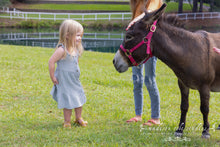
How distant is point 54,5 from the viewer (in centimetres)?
4375

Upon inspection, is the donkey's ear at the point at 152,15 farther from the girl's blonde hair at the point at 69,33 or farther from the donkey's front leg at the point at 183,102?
the girl's blonde hair at the point at 69,33

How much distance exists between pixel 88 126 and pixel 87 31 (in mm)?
26802

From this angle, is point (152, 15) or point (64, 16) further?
point (64, 16)

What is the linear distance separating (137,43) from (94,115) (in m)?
2.07

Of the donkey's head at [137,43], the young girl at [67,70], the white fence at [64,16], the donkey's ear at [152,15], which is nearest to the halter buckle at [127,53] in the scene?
the donkey's head at [137,43]

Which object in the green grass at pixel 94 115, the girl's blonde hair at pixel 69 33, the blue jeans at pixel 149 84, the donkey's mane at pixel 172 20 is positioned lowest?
the green grass at pixel 94 115

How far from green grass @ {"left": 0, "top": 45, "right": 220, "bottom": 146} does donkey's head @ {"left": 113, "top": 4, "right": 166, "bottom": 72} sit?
1.18m

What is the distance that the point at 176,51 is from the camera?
367 centimetres

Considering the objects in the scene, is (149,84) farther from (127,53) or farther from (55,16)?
(55,16)

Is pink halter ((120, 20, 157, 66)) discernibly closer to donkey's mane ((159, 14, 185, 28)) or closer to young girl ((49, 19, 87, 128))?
donkey's mane ((159, 14, 185, 28))

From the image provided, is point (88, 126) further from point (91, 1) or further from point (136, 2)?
point (91, 1)

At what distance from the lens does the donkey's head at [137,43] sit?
11.9 feet

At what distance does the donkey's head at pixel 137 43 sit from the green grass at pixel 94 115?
3.87 feet

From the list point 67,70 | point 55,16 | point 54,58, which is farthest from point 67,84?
point 55,16
